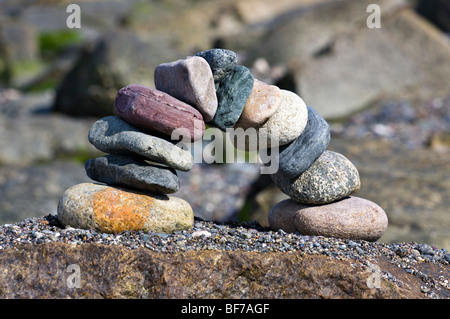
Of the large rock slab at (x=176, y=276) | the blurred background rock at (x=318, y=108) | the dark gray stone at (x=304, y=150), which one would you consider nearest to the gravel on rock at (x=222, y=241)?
the large rock slab at (x=176, y=276)

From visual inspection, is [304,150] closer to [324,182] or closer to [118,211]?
[324,182]

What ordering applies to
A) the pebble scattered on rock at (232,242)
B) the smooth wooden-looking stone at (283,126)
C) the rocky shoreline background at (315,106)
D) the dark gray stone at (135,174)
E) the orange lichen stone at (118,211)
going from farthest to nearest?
the rocky shoreline background at (315,106)
the smooth wooden-looking stone at (283,126)
the dark gray stone at (135,174)
the orange lichen stone at (118,211)
the pebble scattered on rock at (232,242)

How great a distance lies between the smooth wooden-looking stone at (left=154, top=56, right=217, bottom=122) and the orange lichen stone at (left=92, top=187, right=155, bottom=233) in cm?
103

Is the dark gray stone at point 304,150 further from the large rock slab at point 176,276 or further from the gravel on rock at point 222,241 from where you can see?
the large rock slab at point 176,276

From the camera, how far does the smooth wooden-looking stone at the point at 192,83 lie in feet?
16.2

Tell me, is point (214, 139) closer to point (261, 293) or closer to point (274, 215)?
point (274, 215)

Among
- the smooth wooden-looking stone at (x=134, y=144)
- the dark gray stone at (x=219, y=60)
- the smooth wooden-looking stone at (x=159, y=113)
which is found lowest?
the smooth wooden-looking stone at (x=134, y=144)

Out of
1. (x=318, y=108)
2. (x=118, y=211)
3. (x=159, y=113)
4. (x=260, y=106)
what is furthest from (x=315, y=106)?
(x=118, y=211)

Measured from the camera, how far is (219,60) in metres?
5.20

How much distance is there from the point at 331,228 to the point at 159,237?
64.4 inches

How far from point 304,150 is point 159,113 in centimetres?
146

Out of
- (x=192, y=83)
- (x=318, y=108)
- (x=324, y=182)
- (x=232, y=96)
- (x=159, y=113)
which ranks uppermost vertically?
(x=192, y=83)

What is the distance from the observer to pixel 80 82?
52.5 ft

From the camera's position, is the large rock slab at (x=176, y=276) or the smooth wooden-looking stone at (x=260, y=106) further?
the smooth wooden-looking stone at (x=260, y=106)
